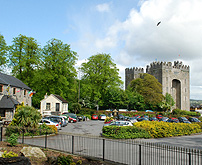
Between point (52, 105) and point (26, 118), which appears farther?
point (52, 105)

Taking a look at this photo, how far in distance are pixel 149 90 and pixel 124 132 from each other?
49.8 m

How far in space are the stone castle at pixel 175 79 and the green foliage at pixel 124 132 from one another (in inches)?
2419

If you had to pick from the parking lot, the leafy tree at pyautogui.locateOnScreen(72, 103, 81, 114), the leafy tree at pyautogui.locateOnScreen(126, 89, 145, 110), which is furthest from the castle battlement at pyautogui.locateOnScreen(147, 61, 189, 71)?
the parking lot

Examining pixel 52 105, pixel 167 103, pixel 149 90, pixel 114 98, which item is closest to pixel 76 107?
pixel 52 105

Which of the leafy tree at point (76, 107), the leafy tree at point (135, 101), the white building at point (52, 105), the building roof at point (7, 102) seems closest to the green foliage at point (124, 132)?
the building roof at point (7, 102)

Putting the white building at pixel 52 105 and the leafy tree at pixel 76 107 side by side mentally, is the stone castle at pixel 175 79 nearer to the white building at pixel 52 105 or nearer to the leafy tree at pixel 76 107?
the leafy tree at pixel 76 107

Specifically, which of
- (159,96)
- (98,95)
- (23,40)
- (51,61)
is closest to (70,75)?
(51,61)

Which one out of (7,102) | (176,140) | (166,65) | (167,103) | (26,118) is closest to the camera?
(26,118)

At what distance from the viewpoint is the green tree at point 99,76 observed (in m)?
54.8

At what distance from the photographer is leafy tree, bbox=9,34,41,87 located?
45875mm

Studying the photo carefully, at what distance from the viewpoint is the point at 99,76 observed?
180 feet

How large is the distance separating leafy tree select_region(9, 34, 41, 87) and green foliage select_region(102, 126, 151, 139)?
30.6 m

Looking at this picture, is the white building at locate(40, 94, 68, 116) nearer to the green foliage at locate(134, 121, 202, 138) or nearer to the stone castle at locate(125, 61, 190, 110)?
the green foliage at locate(134, 121, 202, 138)

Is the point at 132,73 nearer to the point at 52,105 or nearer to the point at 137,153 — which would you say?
the point at 52,105
